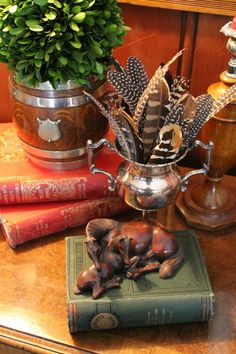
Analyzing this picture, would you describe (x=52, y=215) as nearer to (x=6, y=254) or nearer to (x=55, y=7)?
(x=6, y=254)

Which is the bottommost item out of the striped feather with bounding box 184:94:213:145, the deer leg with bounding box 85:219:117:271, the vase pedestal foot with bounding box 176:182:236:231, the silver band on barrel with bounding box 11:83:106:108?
the vase pedestal foot with bounding box 176:182:236:231

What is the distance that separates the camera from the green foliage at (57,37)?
735 millimetres

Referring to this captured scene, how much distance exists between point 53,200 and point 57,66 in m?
0.25

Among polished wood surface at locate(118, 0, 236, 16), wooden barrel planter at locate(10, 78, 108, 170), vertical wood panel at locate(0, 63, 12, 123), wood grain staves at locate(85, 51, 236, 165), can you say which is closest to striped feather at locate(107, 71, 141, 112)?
wood grain staves at locate(85, 51, 236, 165)

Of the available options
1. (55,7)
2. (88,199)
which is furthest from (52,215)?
(55,7)

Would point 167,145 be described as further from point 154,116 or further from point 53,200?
point 53,200

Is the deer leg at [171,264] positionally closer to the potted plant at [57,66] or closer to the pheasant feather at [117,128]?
the pheasant feather at [117,128]

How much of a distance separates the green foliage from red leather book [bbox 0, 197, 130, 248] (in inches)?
8.9

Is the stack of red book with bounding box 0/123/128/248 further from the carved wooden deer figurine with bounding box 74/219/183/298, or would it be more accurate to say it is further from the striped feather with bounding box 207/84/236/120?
the striped feather with bounding box 207/84/236/120

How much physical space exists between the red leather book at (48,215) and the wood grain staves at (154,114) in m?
0.17

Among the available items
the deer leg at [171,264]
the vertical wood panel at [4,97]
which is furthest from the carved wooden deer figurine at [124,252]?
the vertical wood panel at [4,97]

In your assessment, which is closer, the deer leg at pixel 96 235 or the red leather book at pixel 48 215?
the deer leg at pixel 96 235

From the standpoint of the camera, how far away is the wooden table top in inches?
27.7

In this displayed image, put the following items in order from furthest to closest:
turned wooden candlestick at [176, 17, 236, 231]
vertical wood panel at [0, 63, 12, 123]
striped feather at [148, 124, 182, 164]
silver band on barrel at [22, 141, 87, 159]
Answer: vertical wood panel at [0, 63, 12, 123] → silver band on barrel at [22, 141, 87, 159] → turned wooden candlestick at [176, 17, 236, 231] → striped feather at [148, 124, 182, 164]
